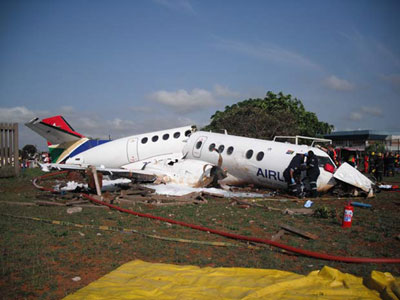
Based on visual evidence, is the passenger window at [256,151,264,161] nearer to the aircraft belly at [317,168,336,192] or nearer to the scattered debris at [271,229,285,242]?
the aircraft belly at [317,168,336,192]

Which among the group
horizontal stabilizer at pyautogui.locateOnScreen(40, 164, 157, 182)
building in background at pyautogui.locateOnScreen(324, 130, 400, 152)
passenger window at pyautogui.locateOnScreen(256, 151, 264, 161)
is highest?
building in background at pyautogui.locateOnScreen(324, 130, 400, 152)

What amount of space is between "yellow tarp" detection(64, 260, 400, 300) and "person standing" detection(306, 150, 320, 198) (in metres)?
8.79

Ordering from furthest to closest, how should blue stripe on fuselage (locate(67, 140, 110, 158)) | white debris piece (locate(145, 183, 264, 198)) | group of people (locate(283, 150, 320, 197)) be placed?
1. blue stripe on fuselage (locate(67, 140, 110, 158))
2. white debris piece (locate(145, 183, 264, 198))
3. group of people (locate(283, 150, 320, 197))

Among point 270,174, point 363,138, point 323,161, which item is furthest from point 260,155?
point 363,138

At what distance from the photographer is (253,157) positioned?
1494 cm

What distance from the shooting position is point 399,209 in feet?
36.4

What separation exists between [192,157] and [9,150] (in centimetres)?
1324

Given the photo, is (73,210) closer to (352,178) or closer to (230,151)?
(230,151)

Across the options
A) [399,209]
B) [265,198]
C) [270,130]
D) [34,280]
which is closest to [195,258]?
[34,280]

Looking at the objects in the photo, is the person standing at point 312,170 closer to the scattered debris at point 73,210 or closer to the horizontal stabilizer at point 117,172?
the horizontal stabilizer at point 117,172

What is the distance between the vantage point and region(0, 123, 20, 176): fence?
2075 centimetres

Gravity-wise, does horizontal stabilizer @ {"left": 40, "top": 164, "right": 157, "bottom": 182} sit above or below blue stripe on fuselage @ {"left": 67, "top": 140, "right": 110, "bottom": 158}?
below

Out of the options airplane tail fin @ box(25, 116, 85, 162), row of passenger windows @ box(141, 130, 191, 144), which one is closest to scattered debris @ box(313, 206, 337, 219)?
row of passenger windows @ box(141, 130, 191, 144)

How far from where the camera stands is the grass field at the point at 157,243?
17.3 feet
